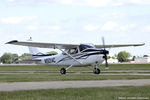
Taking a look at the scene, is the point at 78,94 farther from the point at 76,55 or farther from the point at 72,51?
the point at 72,51

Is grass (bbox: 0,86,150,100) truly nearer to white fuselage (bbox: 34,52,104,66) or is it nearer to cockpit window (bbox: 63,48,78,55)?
white fuselage (bbox: 34,52,104,66)

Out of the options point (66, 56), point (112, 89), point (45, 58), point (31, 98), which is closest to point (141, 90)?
point (112, 89)

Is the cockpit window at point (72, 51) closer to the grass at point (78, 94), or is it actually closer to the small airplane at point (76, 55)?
the small airplane at point (76, 55)

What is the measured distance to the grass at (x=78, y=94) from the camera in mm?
14714

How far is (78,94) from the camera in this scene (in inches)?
623

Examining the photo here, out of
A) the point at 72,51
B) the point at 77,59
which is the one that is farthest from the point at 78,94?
the point at 72,51

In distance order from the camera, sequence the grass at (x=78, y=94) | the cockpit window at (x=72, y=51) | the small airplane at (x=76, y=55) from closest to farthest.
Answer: the grass at (x=78, y=94) → the small airplane at (x=76, y=55) → the cockpit window at (x=72, y=51)

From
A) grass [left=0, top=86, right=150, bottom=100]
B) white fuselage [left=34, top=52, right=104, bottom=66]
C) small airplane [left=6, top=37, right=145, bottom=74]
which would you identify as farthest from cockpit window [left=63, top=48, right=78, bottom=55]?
grass [left=0, top=86, right=150, bottom=100]

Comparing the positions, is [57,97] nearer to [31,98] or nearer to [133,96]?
[31,98]

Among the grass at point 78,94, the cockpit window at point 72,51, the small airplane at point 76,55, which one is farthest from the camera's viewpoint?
the cockpit window at point 72,51

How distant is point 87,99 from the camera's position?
47.2 ft

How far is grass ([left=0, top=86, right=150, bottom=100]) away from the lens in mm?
14714

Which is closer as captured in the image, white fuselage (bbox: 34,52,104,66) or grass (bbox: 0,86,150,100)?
grass (bbox: 0,86,150,100)

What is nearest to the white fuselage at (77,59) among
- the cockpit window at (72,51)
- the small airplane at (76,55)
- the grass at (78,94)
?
the small airplane at (76,55)
